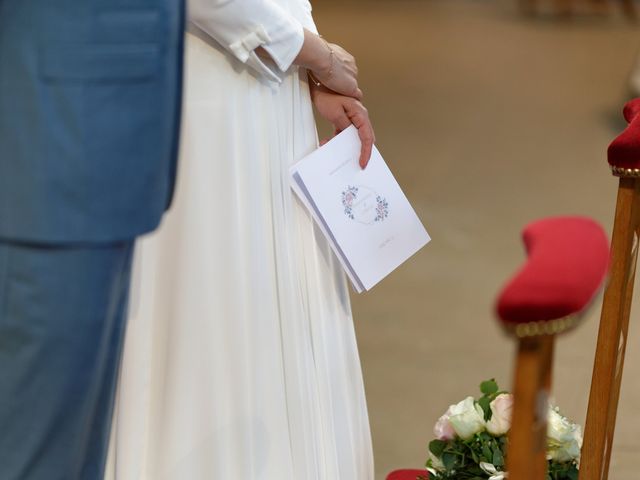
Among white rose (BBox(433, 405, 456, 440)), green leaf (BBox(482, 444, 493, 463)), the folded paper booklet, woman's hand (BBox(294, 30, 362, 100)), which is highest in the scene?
woman's hand (BBox(294, 30, 362, 100))

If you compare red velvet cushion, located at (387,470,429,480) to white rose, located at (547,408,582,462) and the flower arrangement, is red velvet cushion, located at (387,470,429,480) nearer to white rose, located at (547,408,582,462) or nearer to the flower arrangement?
the flower arrangement

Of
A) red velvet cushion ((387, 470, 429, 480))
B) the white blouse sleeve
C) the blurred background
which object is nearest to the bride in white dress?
the white blouse sleeve

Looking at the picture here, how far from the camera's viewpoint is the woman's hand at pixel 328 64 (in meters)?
1.59

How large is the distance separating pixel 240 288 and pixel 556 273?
666 mm

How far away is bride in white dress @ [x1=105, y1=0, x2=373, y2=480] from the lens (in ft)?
5.11

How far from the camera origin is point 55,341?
1287 mm

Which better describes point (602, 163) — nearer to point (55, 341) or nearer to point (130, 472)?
point (130, 472)

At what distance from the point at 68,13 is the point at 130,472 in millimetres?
737

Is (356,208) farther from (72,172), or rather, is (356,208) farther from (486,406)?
(72,172)

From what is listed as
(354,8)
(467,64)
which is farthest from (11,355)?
(354,8)

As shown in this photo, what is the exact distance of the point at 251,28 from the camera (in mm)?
1513

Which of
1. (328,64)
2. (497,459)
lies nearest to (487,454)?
(497,459)

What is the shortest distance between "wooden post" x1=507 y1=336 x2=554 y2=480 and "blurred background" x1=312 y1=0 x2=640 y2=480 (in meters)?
1.21

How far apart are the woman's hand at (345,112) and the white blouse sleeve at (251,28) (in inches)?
5.6
